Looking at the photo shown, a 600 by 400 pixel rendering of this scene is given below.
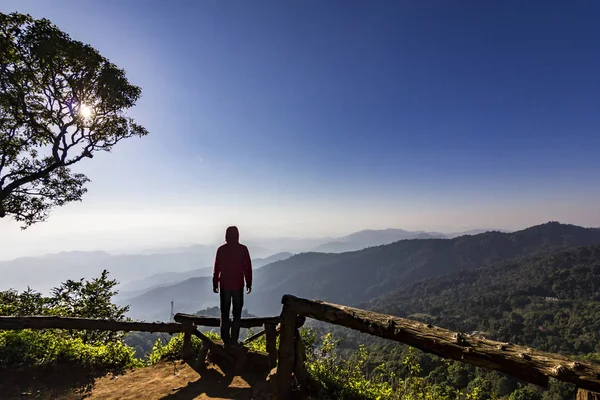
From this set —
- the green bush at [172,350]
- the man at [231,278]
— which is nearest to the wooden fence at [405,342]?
the man at [231,278]

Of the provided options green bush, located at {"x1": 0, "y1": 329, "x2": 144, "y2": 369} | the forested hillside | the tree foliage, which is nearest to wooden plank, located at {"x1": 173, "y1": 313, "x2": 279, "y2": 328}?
green bush, located at {"x1": 0, "y1": 329, "x2": 144, "y2": 369}

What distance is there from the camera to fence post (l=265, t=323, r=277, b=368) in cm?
589

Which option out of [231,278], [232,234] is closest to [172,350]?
[231,278]

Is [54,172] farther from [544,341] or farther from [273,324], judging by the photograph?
[544,341]

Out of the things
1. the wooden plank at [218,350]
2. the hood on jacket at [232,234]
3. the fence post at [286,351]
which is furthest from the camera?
the hood on jacket at [232,234]

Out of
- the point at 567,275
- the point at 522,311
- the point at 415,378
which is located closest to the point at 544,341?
the point at 522,311

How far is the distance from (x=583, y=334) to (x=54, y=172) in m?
153

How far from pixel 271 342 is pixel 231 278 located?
1.65 m

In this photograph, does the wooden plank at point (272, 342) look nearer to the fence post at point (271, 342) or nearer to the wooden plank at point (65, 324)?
the fence post at point (271, 342)

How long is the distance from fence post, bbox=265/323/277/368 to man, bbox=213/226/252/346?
718 millimetres

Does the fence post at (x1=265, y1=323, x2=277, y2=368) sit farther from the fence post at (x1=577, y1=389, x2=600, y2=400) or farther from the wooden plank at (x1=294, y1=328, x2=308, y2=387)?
the fence post at (x1=577, y1=389, x2=600, y2=400)

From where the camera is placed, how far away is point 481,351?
2803mm

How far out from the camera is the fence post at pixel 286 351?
4.44 meters

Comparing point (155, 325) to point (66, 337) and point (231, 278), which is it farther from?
point (66, 337)
